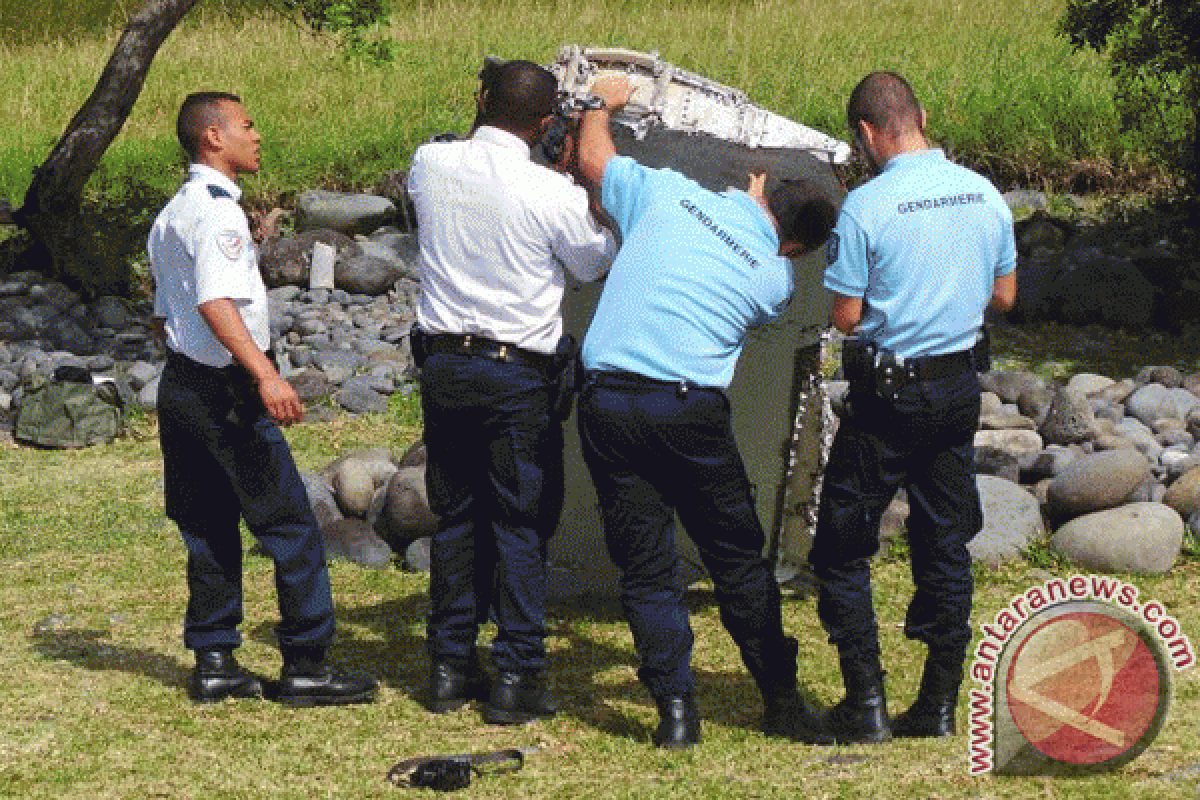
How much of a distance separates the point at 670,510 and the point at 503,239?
38.4 inches

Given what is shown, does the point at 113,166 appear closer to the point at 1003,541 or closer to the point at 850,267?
the point at 1003,541

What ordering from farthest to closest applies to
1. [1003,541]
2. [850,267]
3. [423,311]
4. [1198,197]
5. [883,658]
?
1. [1198,197]
2. [1003,541]
3. [883,658]
4. [423,311]
5. [850,267]

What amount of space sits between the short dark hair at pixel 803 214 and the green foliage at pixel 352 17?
25.5 feet

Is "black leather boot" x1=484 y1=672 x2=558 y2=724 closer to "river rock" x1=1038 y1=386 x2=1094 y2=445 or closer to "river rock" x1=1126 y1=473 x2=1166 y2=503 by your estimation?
"river rock" x1=1126 y1=473 x2=1166 y2=503

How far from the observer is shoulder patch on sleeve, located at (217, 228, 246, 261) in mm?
5965

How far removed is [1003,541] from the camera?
8.33 meters

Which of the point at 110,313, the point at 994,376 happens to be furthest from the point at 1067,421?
the point at 110,313

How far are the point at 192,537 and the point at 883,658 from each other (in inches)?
97.0

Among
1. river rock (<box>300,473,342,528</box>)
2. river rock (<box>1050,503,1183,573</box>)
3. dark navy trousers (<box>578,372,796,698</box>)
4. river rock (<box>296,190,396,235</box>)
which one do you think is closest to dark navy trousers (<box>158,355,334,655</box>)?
dark navy trousers (<box>578,372,796,698</box>)

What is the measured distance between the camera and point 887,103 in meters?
5.78

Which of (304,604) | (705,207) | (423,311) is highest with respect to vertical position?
(705,207)

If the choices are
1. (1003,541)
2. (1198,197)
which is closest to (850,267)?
(1003,541)

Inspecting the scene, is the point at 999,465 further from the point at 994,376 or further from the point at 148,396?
the point at 148,396

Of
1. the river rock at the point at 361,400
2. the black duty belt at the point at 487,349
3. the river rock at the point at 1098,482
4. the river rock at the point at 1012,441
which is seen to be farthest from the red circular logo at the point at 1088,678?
the river rock at the point at 361,400
